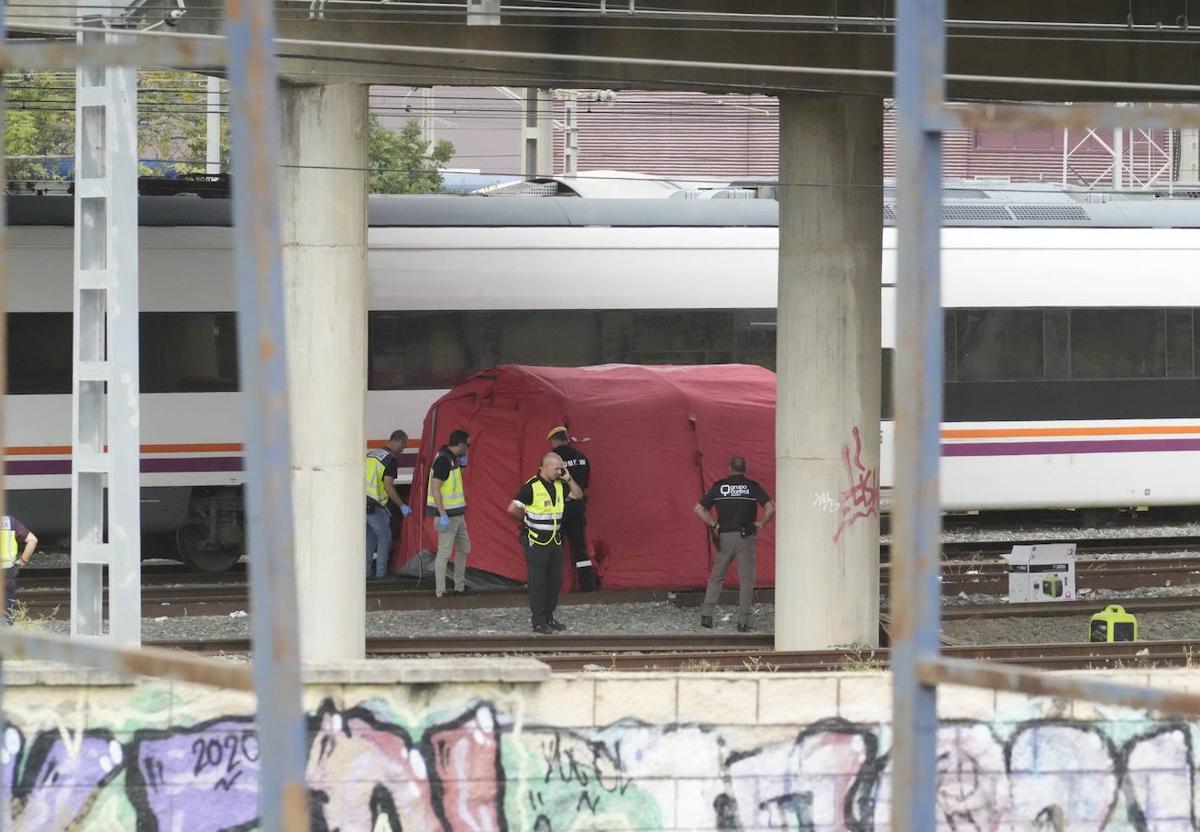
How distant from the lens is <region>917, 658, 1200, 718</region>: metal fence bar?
2910 millimetres

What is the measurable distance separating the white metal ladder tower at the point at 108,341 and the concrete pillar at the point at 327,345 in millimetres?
1856

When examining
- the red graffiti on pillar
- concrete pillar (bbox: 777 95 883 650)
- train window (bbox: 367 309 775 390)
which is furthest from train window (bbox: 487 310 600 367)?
the red graffiti on pillar

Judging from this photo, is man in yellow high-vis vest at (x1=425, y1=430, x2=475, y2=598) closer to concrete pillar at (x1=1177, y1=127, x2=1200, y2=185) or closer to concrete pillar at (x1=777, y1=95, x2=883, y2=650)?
concrete pillar at (x1=777, y1=95, x2=883, y2=650)

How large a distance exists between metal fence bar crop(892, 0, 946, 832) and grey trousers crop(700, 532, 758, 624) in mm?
11192

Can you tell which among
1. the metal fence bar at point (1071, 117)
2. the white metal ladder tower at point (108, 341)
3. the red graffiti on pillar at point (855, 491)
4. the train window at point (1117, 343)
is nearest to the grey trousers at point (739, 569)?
the red graffiti on pillar at point (855, 491)

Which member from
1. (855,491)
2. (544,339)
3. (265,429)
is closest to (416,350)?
(544,339)

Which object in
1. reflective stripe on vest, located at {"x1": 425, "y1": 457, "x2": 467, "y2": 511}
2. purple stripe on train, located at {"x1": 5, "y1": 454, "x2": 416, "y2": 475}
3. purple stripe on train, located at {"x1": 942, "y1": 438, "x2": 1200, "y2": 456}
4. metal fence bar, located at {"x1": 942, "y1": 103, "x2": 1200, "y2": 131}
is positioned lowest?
reflective stripe on vest, located at {"x1": 425, "y1": 457, "x2": 467, "y2": 511}

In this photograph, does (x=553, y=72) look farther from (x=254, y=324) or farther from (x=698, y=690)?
(x=254, y=324)

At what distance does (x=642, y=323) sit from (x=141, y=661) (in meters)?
16.2

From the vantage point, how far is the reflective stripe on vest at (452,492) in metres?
15.6

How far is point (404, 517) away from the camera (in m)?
17.2

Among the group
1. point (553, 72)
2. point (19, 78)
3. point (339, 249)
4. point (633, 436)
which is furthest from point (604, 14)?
point (19, 78)

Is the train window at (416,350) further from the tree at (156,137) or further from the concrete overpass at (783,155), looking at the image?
the tree at (156,137)

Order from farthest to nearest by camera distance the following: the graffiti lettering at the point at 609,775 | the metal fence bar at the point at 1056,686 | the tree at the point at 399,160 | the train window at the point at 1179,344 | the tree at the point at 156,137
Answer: the tree at the point at 399,160 → the tree at the point at 156,137 → the train window at the point at 1179,344 → the graffiti lettering at the point at 609,775 → the metal fence bar at the point at 1056,686
